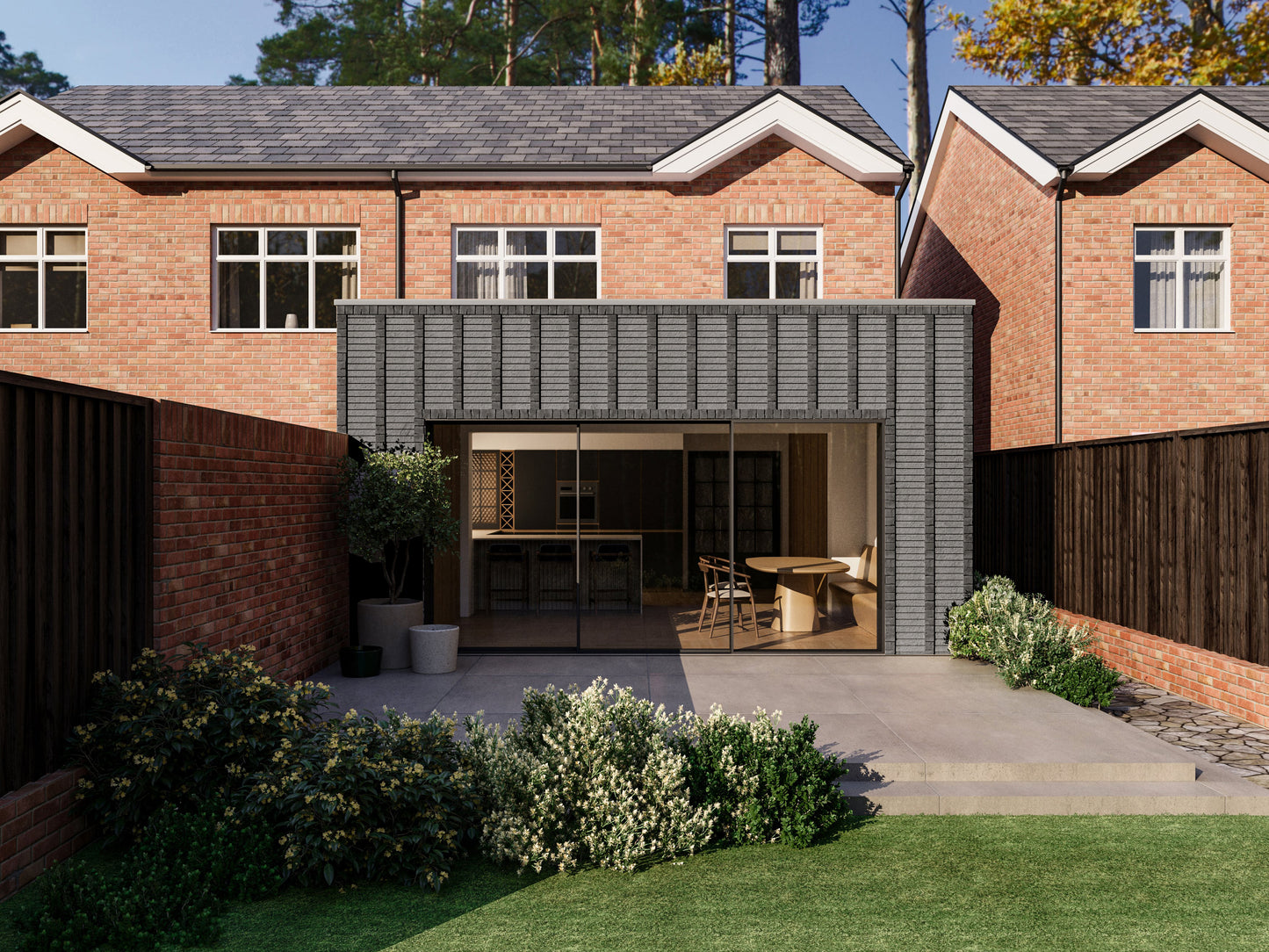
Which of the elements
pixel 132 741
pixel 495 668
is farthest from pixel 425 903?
pixel 495 668

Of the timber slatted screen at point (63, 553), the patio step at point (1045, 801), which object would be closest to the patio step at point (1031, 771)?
the patio step at point (1045, 801)

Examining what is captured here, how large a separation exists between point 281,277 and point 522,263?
323cm

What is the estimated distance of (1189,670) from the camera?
7.34 m

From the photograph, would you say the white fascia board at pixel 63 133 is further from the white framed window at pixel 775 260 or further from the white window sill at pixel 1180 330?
the white window sill at pixel 1180 330

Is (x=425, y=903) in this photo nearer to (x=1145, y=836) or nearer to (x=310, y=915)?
(x=310, y=915)

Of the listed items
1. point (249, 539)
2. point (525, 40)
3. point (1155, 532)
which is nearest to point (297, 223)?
point (249, 539)

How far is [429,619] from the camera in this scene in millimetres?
9359

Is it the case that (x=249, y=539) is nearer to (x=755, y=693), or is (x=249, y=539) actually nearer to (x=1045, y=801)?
(x=755, y=693)

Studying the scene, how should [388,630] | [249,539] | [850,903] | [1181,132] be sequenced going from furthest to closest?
[1181,132], [388,630], [249,539], [850,903]

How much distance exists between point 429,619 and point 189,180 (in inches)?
269

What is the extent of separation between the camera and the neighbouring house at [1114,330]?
7922 millimetres

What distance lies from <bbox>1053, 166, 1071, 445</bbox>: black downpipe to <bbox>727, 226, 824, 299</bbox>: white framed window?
3.04m

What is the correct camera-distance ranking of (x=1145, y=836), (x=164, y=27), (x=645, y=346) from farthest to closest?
(x=164, y=27), (x=645, y=346), (x=1145, y=836)

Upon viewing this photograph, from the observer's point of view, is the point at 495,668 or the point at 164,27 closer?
the point at 495,668
